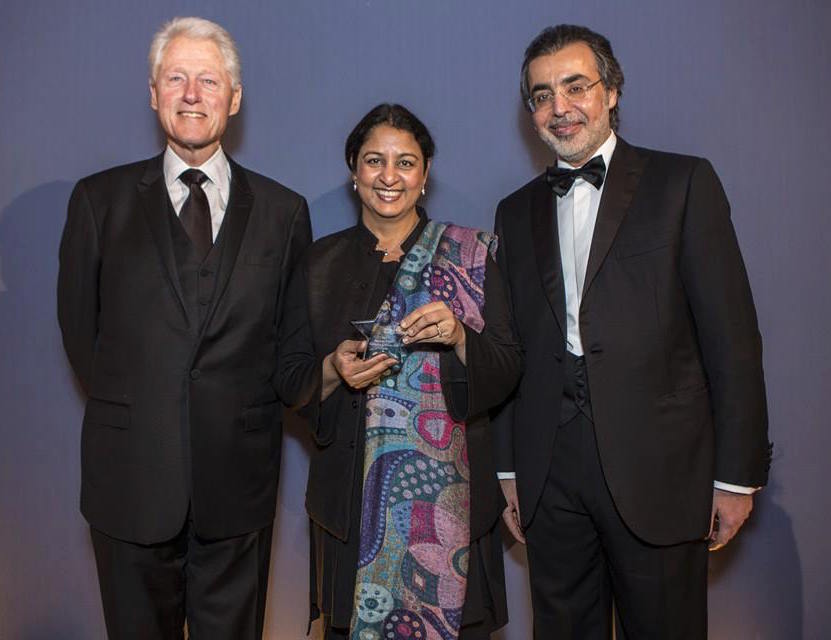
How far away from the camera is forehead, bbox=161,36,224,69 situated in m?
2.29

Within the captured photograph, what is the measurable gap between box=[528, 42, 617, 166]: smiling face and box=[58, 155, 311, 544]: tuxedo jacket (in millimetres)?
869

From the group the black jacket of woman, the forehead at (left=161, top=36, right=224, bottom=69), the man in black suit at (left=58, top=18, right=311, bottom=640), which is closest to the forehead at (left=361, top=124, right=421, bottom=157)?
the black jacket of woman

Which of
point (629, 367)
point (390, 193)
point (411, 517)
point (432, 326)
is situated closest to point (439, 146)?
point (390, 193)

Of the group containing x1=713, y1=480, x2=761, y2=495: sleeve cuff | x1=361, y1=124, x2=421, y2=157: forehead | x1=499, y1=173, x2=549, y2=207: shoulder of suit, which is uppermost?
x1=361, y1=124, x2=421, y2=157: forehead

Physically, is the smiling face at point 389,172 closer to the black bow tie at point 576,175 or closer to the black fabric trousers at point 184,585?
the black bow tie at point 576,175

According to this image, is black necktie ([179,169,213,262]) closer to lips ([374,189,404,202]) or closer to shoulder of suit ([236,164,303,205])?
shoulder of suit ([236,164,303,205])

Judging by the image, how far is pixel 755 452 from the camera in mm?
2158

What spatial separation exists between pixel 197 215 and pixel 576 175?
3.45 feet

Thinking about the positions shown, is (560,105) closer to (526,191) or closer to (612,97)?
(612,97)

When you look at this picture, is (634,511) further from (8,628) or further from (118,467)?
(8,628)

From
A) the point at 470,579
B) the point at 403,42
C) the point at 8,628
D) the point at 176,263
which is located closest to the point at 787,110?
the point at 403,42

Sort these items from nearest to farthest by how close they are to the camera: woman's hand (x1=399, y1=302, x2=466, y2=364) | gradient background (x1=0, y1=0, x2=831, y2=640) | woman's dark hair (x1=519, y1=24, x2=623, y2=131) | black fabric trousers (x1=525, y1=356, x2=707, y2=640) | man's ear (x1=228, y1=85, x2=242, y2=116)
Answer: woman's hand (x1=399, y1=302, x2=466, y2=364) < black fabric trousers (x1=525, y1=356, x2=707, y2=640) < woman's dark hair (x1=519, y1=24, x2=623, y2=131) < man's ear (x1=228, y1=85, x2=242, y2=116) < gradient background (x1=0, y1=0, x2=831, y2=640)

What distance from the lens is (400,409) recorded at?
2.26 m

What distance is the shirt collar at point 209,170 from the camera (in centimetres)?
234
